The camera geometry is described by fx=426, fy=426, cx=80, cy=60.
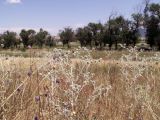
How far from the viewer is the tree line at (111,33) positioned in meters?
85.2

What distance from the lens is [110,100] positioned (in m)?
4.82

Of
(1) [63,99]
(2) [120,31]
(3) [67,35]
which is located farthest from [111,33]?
(1) [63,99]

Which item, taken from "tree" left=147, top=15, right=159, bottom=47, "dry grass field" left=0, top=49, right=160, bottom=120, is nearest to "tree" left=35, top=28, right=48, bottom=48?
"tree" left=147, top=15, right=159, bottom=47

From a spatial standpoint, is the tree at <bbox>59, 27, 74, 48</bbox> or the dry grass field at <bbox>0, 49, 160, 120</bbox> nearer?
the dry grass field at <bbox>0, 49, 160, 120</bbox>

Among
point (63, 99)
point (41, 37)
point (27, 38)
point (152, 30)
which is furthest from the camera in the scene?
point (27, 38)

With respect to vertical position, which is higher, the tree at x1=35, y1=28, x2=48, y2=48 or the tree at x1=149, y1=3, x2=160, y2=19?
the tree at x1=149, y1=3, x2=160, y2=19

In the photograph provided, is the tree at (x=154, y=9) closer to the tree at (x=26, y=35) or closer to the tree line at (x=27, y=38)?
the tree line at (x=27, y=38)

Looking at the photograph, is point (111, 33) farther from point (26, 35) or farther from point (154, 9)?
point (26, 35)

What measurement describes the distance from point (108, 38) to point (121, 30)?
3.41m

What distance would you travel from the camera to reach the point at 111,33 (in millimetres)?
95000

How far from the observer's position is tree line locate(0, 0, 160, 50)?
85.2 meters

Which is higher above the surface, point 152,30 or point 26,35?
point 152,30

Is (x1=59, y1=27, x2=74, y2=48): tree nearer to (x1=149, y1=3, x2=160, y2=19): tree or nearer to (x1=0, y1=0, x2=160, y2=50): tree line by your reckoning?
(x1=0, y1=0, x2=160, y2=50): tree line

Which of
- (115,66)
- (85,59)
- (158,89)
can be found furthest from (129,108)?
(115,66)
